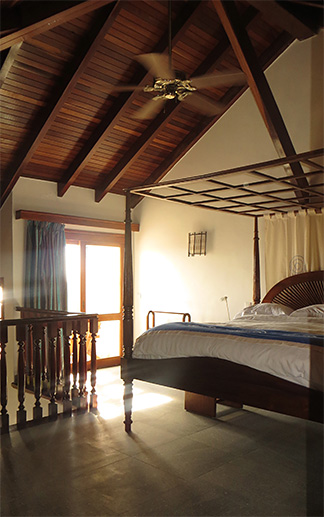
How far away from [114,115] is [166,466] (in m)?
4.03

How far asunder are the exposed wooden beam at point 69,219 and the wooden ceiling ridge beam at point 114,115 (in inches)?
14.8

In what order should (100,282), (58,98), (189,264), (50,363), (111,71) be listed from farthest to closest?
(100,282), (189,264), (111,71), (58,98), (50,363)

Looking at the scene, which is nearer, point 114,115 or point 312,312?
point 312,312

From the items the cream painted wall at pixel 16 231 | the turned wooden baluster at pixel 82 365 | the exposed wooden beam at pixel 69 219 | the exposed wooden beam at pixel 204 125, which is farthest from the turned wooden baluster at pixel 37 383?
the exposed wooden beam at pixel 204 125

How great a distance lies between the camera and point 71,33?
4.48 metres

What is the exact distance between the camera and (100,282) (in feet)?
23.4

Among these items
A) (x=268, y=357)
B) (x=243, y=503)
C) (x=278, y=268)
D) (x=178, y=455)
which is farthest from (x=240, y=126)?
(x=243, y=503)

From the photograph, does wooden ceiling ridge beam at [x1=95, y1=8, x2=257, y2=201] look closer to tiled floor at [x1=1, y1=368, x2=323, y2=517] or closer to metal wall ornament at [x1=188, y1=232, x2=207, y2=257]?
metal wall ornament at [x1=188, y1=232, x2=207, y2=257]

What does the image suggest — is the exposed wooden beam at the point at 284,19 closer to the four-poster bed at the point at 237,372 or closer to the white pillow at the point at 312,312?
the four-poster bed at the point at 237,372

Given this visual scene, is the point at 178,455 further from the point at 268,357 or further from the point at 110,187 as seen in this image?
the point at 110,187

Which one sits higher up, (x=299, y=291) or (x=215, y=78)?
(x=215, y=78)

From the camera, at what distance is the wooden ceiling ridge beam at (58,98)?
14.4ft

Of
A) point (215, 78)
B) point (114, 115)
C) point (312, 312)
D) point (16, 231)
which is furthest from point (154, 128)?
point (312, 312)

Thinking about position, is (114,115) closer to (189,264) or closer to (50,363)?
(189,264)
